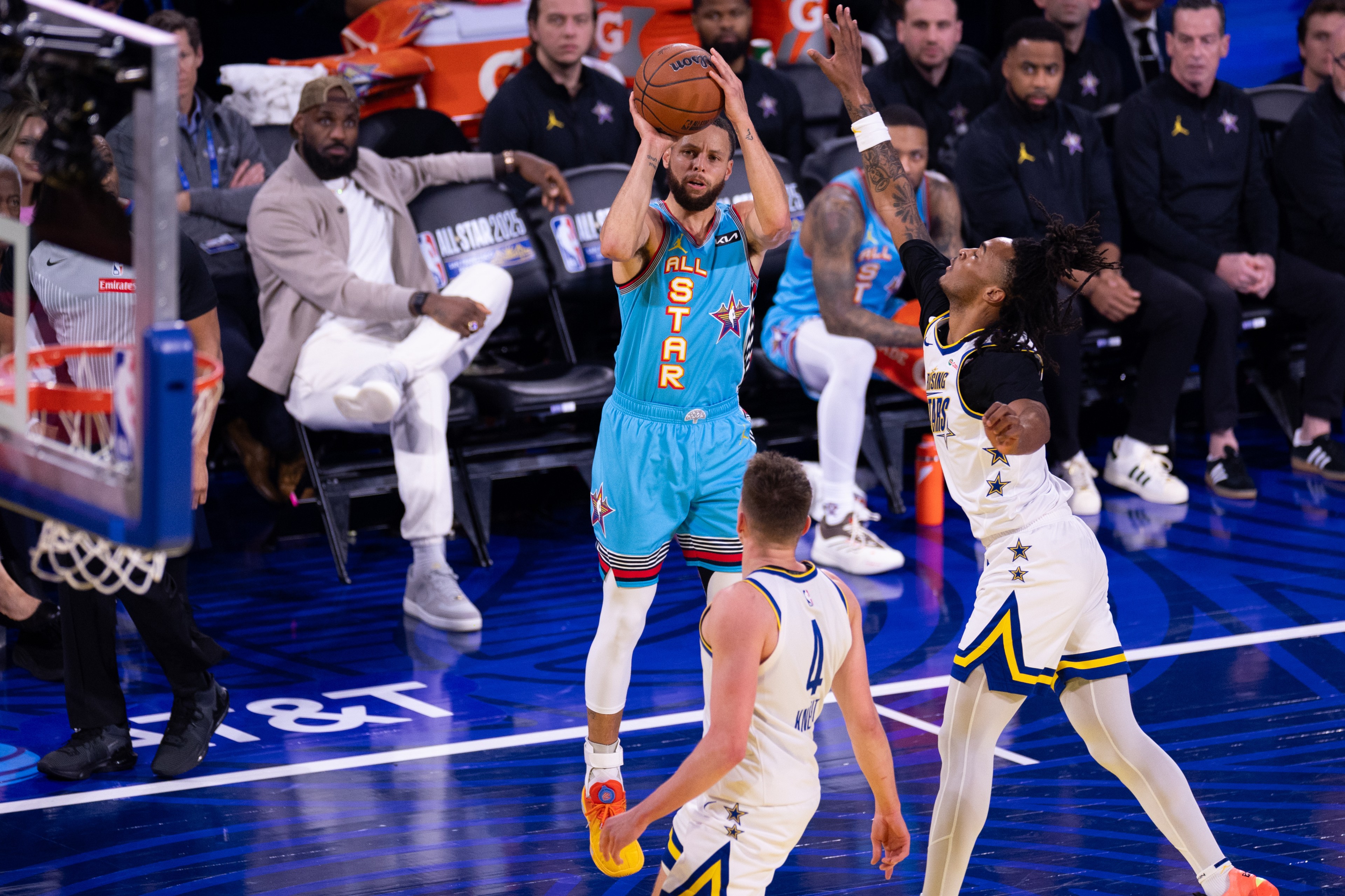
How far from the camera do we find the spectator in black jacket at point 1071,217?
7.93 m

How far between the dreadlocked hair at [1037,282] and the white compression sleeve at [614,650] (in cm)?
131

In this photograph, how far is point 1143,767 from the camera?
372cm

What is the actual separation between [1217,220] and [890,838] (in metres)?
6.10

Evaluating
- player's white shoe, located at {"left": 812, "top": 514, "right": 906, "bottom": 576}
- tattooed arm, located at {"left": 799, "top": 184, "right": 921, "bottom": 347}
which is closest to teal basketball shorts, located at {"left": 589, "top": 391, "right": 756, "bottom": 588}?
player's white shoe, located at {"left": 812, "top": 514, "right": 906, "bottom": 576}

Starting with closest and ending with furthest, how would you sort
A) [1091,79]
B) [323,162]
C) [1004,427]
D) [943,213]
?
[1004,427] → [323,162] → [943,213] → [1091,79]

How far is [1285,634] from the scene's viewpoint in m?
5.93

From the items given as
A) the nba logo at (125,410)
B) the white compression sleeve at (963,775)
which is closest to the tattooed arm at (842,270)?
the white compression sleeve at (963,775)

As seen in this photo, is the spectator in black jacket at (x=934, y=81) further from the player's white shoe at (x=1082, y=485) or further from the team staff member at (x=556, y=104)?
the player's white shoe at (x=1082, y=485)

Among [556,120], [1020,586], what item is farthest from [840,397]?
[1020,586]

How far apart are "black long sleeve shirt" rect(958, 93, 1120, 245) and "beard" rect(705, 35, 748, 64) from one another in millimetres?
1390

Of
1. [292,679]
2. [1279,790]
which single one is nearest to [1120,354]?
[1279,790]

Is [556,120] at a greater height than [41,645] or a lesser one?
greater

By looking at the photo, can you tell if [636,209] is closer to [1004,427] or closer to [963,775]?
[1004,427]

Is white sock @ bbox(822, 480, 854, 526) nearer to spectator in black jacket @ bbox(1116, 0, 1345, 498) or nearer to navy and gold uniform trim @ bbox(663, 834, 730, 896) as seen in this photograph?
spectator in black jacket @ bbox(1116, 0, 1345, 498)
